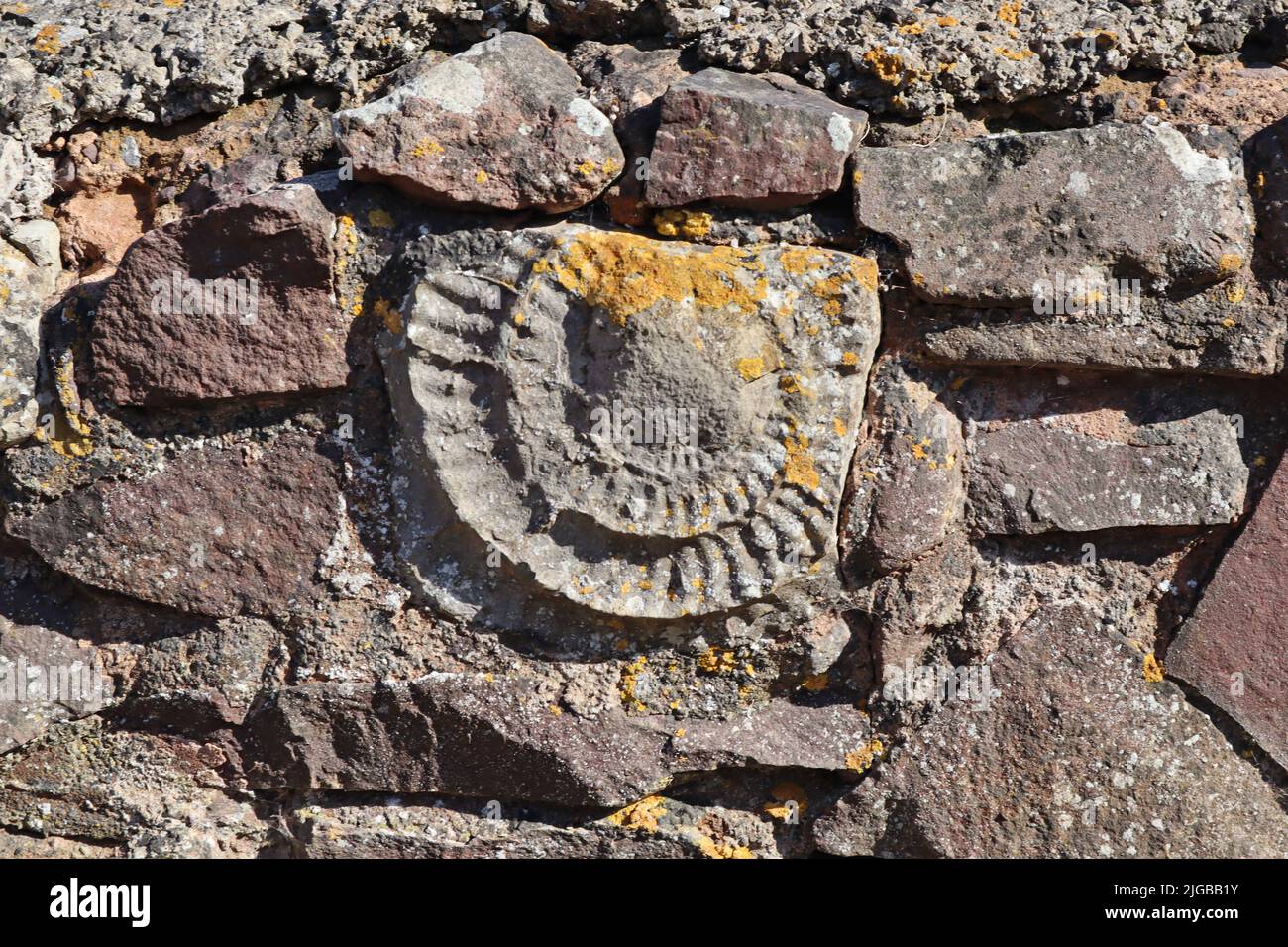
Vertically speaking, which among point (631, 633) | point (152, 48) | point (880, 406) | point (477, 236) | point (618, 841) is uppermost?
point (152, 48)

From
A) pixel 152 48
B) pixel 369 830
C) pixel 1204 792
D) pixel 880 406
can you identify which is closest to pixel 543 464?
pixel 880 406

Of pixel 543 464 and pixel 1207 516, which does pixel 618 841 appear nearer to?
pixel 543 464

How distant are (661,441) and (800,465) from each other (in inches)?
10.0

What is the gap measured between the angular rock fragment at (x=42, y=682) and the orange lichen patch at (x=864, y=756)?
143 cm

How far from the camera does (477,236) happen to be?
2145mm

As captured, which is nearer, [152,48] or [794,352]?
[794,352]

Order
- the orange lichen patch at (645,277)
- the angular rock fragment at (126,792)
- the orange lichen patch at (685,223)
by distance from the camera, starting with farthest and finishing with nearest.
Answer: the angular rock fragment at (126,792), the orange lichen patch at (685,223), the orange lichen patch at (645,277)

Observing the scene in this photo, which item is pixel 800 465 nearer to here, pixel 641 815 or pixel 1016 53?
pixel 641 815

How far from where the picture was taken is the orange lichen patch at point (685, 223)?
7.08 ft

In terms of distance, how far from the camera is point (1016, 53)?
225 cm

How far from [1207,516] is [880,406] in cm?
66

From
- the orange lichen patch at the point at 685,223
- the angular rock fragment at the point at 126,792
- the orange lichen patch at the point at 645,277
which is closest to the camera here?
the orange lichen patch at the point at 645,277

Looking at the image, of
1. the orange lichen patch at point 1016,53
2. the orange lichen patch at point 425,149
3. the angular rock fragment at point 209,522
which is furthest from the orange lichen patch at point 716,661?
the orange lichen patch at point 1016,53

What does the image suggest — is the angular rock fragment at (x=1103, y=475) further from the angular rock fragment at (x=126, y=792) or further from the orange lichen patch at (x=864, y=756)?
the angular rock fragment at (x=126, y=792)
